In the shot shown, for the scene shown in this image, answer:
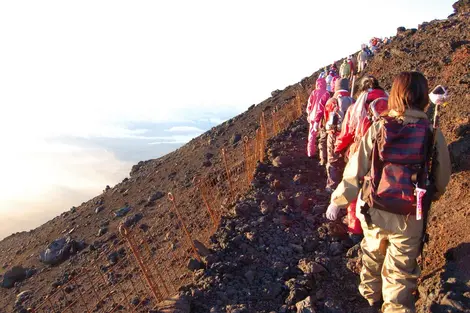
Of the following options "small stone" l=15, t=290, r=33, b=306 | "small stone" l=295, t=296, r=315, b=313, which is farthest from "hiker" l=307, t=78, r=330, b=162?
"small stone" l=15, t=290, r=33, b=306

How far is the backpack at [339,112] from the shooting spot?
6.31m

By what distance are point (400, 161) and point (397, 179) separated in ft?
0.48

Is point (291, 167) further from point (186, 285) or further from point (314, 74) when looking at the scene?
point (314, 74)

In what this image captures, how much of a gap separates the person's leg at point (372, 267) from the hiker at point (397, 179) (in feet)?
0.06

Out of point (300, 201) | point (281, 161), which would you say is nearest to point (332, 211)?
point (300, 201)

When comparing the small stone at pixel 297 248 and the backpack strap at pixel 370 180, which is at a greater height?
the backpack strap at pixel 370 180

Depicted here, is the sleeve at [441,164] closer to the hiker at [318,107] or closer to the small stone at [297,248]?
the small stone at [297,248]

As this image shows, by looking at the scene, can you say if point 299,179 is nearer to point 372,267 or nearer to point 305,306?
point 305,306

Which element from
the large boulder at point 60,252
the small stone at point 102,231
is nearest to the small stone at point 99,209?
the small stone at point 102,231

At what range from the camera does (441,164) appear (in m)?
3.28

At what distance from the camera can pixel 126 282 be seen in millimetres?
8406

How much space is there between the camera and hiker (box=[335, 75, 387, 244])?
4.37 metres

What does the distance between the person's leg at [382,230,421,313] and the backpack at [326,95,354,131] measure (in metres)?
3.19

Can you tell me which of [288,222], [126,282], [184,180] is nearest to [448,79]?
[288,222]
